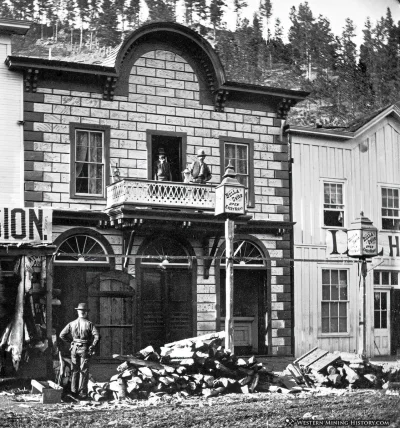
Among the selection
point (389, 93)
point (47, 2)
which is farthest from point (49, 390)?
point (389, 93)

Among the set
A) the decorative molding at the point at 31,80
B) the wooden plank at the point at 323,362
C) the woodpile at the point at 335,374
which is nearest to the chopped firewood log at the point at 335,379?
the woodpile at the point at 335,374

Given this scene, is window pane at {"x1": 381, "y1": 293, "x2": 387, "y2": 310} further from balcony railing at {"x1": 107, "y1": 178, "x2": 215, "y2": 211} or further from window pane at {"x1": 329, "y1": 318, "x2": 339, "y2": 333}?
balcony railing at {"x1": 107, "y1": 178, "x2": 215, "y2": 211}

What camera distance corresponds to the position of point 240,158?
2328 cm

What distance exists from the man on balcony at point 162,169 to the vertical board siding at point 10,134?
Answer: 3.48 meters

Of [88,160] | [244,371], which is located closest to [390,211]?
[88,160]

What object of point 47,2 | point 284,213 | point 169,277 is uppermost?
point 47,2

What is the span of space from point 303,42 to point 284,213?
249 inches

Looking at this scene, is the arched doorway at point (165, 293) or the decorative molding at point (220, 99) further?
the decorative molding at point (220, 99)

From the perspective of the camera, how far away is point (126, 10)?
20.2m

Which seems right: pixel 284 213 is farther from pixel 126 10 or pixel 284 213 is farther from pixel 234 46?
pixel 126 10

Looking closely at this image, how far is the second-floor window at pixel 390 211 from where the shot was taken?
80.7ft

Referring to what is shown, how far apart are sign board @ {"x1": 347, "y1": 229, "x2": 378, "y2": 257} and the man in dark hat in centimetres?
643

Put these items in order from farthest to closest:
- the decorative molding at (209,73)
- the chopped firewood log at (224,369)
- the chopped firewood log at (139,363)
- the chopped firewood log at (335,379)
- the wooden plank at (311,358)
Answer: the decorative molding at (209,73)
the wooden plank at (311,358)
the chopped firewood log at (335,379)
the chopped firewood log at (224,369)
the chopped firewood log at (139,363)

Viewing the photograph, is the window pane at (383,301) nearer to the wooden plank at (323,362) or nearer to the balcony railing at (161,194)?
the balcony railing at (161,194)
